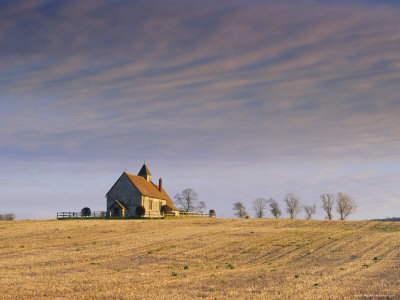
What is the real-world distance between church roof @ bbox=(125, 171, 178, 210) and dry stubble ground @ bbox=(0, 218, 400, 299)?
32.8 m

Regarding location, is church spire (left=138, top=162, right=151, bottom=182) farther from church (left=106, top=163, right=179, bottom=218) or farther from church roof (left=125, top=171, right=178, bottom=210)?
church (left=106, top=163, right=179, bottom=218)

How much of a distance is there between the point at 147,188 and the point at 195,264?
67092 mm

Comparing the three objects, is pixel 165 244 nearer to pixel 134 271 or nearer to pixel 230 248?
pixel 230 248

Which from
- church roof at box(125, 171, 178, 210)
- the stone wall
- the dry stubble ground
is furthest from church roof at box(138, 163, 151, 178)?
the dry stubble ground

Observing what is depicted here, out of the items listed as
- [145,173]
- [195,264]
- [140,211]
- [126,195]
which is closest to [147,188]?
[126,195]

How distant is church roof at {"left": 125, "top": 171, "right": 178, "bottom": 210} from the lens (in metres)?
95.6

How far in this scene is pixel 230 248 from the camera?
142 feet

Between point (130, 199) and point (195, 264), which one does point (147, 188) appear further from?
point (195, 264)

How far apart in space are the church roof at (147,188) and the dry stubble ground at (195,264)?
32783mm

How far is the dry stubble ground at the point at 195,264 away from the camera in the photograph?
21797 millimetres

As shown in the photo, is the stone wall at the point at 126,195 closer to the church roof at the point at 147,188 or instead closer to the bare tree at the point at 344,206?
the church roof at the point at 147,188

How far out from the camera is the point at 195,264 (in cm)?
3444

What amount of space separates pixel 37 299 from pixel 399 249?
3720 centimetres

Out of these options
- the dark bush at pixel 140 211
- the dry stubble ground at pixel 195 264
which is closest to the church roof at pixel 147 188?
the dark bush at pixel 140 211
